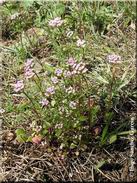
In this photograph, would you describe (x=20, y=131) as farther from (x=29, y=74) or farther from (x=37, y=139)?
(x=29, y=74)

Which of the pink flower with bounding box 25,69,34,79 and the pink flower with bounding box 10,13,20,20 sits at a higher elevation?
the pink flower with bounding box 25,69,34,79

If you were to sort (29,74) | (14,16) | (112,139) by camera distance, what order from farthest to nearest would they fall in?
(14,16)
(112,139)
(29,74)

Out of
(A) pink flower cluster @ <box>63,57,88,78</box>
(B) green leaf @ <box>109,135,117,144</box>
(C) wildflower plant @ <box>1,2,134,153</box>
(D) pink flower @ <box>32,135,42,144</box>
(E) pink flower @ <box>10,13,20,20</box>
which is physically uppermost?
(A) pink flower cluster @ <box>63,57,88,78</box>

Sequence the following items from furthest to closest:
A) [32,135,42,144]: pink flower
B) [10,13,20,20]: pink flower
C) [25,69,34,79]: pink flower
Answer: [10,13,20,20]: pink flower < [32,135,42,144]: pink flower < [25,69,34,79]: pink flower

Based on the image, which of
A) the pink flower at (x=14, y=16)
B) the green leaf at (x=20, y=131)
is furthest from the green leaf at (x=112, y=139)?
the pink flower at (x=14, y=16)

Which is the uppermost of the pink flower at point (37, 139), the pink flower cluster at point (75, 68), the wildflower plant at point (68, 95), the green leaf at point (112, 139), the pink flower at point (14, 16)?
the pink flower cluster at point (75, 68)

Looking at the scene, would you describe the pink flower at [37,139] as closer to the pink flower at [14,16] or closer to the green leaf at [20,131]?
the green leaf at [20,131]

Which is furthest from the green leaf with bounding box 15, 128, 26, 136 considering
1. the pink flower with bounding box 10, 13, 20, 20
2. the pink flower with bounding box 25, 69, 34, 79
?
the pink flower with bounding box 10, 13, 20, 20

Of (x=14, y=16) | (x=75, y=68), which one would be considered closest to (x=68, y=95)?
(x=75, y=68)

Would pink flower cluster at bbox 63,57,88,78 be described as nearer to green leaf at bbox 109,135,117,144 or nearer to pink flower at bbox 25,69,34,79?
pink flower at bbox 25,69,34,79

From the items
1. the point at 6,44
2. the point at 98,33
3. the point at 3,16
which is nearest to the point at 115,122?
the point at 98,33

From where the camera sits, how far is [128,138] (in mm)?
2369

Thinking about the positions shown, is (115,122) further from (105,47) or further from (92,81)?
(105,47)

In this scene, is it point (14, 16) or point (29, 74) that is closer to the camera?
point (29, 74)
